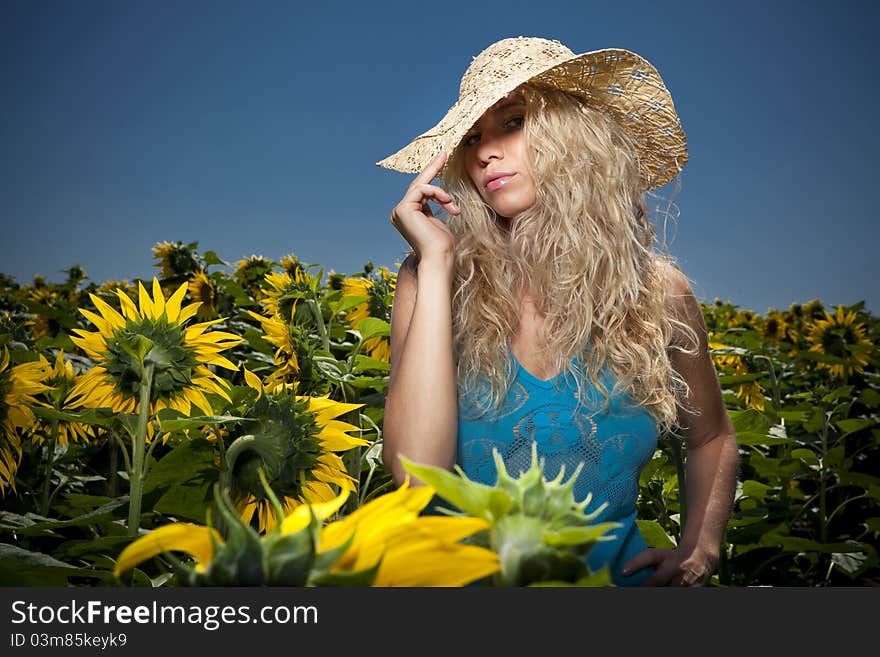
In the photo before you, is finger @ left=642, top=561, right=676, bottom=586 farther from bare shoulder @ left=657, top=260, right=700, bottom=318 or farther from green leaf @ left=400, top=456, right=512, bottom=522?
green leaf @ left=400, top=456, right=512, bottom=522

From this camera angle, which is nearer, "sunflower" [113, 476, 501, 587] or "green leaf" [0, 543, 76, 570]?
"sunflower" [113, 476, 501, 587]

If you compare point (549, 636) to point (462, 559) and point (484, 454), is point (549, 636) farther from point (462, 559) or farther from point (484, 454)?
point (484, 454)

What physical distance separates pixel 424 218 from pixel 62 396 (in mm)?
650

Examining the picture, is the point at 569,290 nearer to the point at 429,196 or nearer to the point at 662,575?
the point at 429,196

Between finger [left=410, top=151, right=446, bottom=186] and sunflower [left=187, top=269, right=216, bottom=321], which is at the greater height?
sunflower [left=187, top=269, right=216, bottom=321]

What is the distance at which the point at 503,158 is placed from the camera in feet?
4.07

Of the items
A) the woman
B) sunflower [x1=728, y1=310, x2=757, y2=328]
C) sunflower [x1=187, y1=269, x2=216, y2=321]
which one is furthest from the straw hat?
sunflower [x1=728, y1=310, x2=757, y2=328]

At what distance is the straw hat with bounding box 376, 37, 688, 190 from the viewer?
1.16m

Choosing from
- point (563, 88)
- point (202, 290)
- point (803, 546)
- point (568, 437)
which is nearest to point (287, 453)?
point (568, 437)

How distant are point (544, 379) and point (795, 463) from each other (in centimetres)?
118

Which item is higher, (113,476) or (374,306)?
(374,306)

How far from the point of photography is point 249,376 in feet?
2.99

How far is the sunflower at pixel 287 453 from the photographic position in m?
0.78

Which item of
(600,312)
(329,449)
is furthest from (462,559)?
(600,312)
